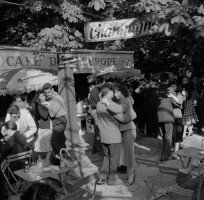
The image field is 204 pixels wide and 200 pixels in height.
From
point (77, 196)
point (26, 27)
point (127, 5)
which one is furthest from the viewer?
point (26, 27)

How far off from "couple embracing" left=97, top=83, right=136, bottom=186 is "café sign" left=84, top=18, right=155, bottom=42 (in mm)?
1650

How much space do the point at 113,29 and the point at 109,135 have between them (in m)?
2.62

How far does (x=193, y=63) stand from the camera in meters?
12.2

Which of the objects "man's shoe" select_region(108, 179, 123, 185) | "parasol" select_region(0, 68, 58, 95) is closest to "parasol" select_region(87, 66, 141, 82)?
"parasol" select_region(0, 68, 58, 95)

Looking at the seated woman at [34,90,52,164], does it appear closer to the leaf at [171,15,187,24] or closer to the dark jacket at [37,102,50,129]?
the dark jacket at [37,102,50,129]

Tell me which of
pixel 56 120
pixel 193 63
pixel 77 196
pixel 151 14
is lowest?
pixel 77 196

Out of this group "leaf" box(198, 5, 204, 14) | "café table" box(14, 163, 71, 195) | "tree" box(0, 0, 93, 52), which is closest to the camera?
"café table" box(14, 163, 71, 195)

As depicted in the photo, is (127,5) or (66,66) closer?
(127,5)

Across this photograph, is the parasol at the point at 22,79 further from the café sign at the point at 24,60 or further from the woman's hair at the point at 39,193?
the woman's hair at the point at 39,193

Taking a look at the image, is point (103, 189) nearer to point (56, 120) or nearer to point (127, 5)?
point (56, 120)

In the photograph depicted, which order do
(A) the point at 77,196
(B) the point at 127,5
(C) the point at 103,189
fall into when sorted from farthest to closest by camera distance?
1. (B) the point at 127,5
2. (C) the point at 103,189
3. (A) the point at 77,196

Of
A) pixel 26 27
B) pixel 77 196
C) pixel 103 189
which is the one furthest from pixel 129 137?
pixel 26 27

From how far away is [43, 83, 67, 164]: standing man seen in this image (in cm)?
638

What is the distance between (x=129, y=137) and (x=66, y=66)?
3.26m
